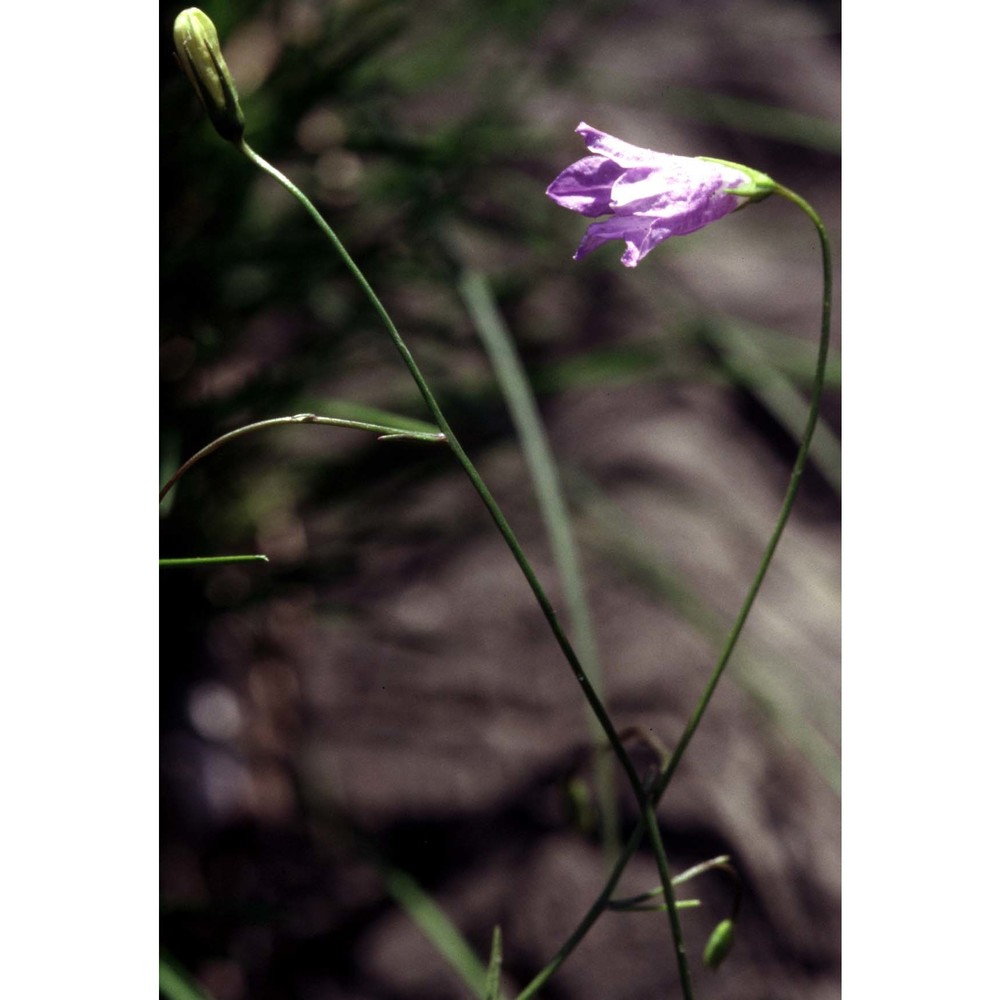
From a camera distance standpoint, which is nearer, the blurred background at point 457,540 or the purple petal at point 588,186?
the purple petal at point 588,186

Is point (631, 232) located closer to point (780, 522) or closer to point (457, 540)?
point (780, 522)

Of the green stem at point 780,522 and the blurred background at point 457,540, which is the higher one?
the green stem at point 780,522

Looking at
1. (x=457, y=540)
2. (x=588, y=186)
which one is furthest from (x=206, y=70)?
(x=457, y=540)

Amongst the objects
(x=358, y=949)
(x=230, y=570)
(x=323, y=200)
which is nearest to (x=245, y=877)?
(x=358, y=949)

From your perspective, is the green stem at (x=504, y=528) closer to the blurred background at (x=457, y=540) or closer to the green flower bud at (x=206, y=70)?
the green flower bud at (x=206, y=70)

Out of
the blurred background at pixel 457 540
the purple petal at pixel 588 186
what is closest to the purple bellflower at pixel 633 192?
the purple petal at pixel 588 186

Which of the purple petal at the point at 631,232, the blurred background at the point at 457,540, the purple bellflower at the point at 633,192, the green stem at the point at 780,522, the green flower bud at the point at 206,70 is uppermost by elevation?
the green flower bud at the point at 206,70

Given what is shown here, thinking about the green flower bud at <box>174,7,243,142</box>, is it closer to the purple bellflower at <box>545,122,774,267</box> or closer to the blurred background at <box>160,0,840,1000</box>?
the purple bellflower at <box>545,122,774,267</box>
